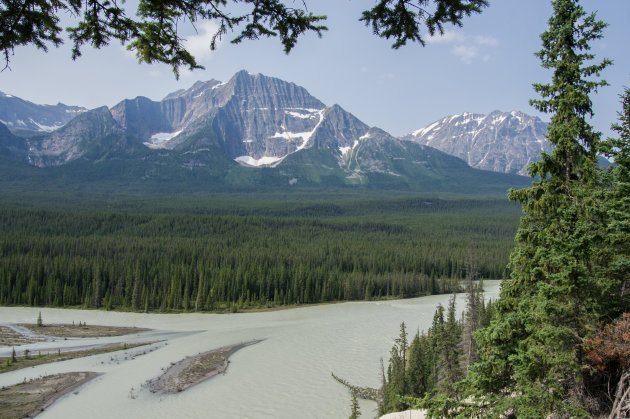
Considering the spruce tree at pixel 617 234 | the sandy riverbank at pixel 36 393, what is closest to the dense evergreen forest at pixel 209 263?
the sandy riverbank at pixel 36 393

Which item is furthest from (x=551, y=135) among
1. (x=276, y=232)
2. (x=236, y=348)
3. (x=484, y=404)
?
(x=276, y=232)

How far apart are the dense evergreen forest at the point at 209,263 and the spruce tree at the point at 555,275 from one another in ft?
136

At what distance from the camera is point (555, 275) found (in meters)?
11.6

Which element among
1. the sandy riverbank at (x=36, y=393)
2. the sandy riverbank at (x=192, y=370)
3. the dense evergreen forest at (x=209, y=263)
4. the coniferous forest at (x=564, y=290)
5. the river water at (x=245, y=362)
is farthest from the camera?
the dense evergreen forest at (x=209, y=263)

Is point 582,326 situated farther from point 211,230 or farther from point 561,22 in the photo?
point 211,230

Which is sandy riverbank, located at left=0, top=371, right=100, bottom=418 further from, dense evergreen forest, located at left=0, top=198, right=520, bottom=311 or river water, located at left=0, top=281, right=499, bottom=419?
dense evergreen forest, located at left=0, top=198, right=520, bottom=311

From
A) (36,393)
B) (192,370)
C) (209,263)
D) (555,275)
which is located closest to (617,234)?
(555,275)

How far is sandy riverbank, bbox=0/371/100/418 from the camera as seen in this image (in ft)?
104

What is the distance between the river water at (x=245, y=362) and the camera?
3347 centimetres

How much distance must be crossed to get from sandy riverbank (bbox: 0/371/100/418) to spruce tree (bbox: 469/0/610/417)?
33.7m

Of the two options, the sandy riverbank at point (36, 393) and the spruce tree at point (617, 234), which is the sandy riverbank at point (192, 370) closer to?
the sandy riverbank at point (36, 393)

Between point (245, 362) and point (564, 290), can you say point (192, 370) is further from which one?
point (564, 290)

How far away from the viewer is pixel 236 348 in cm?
5081

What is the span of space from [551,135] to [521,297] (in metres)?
4.96
